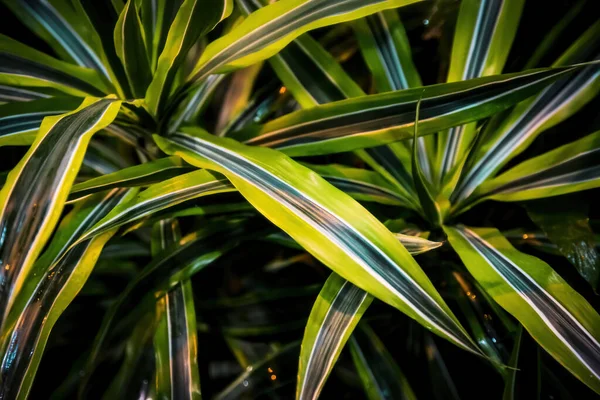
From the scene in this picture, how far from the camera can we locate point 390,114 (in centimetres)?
55

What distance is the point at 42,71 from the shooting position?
63 centimetres

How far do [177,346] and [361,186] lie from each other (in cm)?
34

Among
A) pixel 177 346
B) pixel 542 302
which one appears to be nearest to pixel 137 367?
pixel 177 346

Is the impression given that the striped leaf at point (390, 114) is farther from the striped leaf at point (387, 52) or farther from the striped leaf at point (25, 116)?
the striped leaf at point (25, 116)

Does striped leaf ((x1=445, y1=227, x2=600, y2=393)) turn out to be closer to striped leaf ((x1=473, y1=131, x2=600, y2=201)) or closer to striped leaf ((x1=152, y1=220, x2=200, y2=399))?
striped leaf ((x1=473, y1=131, x2=600, y2=201))

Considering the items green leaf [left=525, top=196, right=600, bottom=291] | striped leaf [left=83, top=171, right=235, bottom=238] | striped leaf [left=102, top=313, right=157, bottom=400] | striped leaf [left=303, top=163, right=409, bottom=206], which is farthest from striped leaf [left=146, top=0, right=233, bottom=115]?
green leaf [left=525, top=196, right=600, bottom=291]

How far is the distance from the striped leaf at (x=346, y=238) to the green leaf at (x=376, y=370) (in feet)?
0.72

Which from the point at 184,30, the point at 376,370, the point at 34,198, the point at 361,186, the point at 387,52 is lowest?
the point at 376,370

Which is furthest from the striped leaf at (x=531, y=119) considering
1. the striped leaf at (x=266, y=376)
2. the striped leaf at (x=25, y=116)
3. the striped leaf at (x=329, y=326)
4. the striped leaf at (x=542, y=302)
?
the striped leaf at (x=25, y=116)

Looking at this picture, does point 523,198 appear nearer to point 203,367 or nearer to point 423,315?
point 423,315

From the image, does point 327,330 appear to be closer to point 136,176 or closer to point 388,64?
point 136,176

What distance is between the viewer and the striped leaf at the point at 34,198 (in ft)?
1.27

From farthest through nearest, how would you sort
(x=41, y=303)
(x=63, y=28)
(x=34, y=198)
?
(x=63, y=28) < (x=41, y=303) < (x=34, y=198)

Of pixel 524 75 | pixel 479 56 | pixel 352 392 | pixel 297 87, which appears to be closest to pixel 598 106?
pixel 479 56
